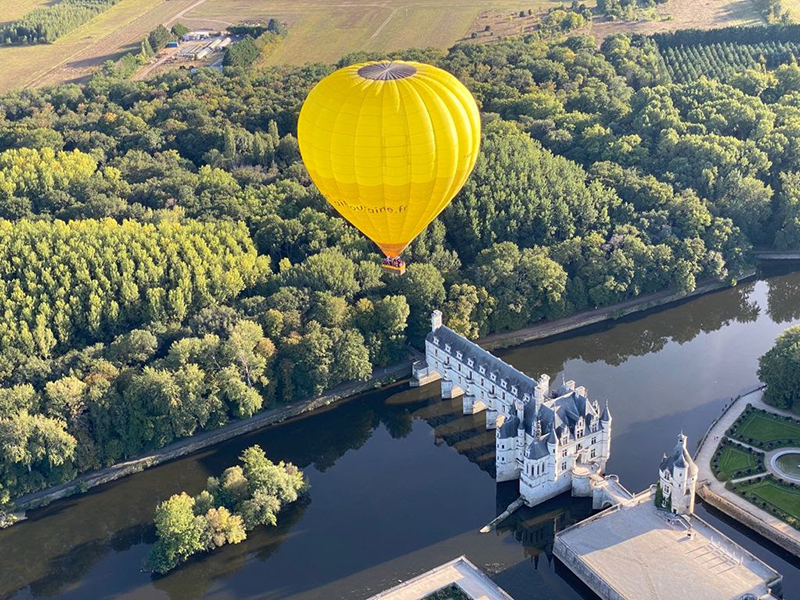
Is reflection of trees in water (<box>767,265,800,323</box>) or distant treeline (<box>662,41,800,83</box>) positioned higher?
distant treeline (<box>662,41,800,83</box>)

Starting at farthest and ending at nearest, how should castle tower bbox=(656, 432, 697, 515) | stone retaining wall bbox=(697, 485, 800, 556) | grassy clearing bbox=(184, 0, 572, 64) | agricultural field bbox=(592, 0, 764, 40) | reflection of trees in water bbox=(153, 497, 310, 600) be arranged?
grassy clearing bbox=(184, 0, 572, 64)
agricultural field bbox=(592, 0, 764, 40)
reflection of trees in water bbox=(153, 497, 310, 600)
stone retaining wall bbox=(697, 485, 800, 556)
castle tower bbox=(656, 432, 697, 515)

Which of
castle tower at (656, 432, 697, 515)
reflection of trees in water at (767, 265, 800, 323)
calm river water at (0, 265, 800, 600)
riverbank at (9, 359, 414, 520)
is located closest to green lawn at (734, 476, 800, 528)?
calm river water at (0, 265, 800, 600)

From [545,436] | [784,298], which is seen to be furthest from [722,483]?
[784,298]

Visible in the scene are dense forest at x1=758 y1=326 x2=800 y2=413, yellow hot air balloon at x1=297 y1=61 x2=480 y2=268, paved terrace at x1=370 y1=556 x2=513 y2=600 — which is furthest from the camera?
dense forest at x1=758 y1=326 x2=800 y2=413

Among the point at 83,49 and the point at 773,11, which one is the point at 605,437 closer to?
the point at 773,11

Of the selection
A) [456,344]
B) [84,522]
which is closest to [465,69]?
[456,344]

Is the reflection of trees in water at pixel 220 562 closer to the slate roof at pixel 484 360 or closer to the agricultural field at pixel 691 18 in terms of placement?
the slate roof at pixel 484 360

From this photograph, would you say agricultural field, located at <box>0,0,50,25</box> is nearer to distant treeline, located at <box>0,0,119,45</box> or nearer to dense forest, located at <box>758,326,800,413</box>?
distant treeline, located at <box>0,0,119,45</box>
